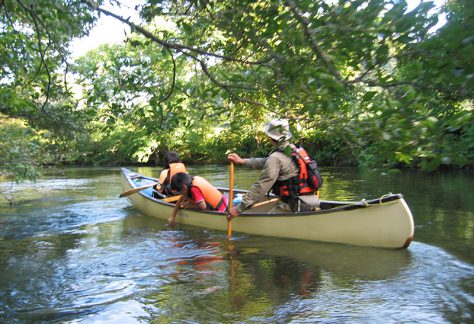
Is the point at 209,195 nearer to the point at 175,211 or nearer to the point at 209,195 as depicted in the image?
the point at 209,195

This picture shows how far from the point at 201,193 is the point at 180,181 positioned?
0.45 m

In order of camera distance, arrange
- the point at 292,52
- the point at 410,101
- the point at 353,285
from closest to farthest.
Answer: the point at 410,101 < the point at 292,52 < the point at 353,285

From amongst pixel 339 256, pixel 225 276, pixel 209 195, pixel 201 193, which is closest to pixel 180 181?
pixel 201 193

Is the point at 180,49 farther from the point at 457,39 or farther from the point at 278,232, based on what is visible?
the point at 278,232

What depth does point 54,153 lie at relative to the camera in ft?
29.9

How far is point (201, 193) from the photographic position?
7305 millimetres

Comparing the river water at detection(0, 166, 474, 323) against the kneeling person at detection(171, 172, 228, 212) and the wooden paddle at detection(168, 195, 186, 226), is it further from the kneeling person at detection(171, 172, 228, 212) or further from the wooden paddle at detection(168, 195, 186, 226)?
the kneeling person at detection(171, 172, 228, 212)

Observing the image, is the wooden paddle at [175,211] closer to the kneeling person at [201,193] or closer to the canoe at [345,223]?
the kneeling person at [201,193]

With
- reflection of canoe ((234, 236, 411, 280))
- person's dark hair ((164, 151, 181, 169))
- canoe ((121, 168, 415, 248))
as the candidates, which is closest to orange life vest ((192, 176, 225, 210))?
canoe ((121, 168, 415, 248))

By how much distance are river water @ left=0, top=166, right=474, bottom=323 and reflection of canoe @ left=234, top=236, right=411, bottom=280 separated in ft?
0.04

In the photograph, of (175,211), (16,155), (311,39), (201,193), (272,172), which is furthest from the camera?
(175,211)

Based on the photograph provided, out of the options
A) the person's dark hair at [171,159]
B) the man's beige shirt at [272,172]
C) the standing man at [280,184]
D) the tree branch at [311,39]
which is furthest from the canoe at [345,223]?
the tree branch at [311,39]

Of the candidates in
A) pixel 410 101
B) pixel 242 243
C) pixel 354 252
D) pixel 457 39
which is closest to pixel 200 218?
pixel 242 243

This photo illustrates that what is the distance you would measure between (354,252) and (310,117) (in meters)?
3.07
